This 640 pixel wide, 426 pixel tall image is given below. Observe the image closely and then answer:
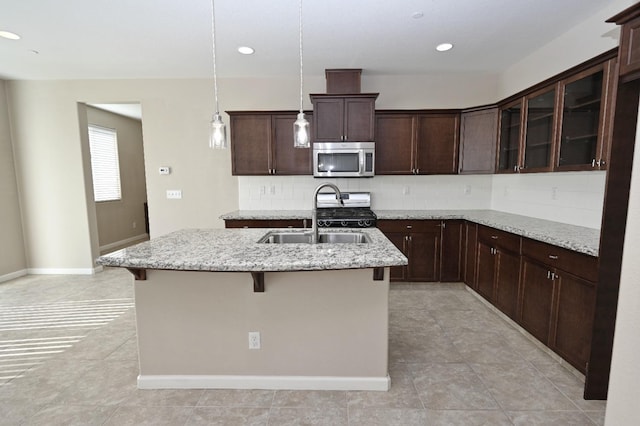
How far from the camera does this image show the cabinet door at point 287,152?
3.75 metres

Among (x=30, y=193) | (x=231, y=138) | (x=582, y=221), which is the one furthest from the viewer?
(x=30, y=193)

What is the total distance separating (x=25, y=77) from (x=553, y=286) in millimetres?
6215

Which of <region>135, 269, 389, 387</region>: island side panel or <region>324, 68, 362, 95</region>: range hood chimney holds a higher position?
<region>324, 68, 362, 95</region>: range hood chimney

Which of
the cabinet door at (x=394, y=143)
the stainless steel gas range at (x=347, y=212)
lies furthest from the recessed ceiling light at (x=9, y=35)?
the cabinet door at (x=394, y=143)

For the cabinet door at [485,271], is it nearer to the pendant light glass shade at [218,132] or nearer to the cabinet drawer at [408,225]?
the cabinet drawer at [408,225]

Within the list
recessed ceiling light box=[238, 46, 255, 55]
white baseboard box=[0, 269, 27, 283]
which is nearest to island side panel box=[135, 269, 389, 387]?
recessed ceiling light box=[238, 46, 255, 55]

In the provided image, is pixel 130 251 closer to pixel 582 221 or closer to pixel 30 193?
pixel 582 221

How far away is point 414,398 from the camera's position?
1.81 m

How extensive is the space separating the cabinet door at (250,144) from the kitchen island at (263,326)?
206 centimetres

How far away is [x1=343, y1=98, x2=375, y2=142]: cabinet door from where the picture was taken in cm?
358

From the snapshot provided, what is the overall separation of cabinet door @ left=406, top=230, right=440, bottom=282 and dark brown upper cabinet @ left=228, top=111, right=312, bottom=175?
1579mm

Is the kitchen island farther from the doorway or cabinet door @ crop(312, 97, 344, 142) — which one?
the doorway

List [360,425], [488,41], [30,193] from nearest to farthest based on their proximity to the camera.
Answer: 1. [360,425]
2. [488,41]
3. [30,193]

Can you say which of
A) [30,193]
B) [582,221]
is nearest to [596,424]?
[582,221]
